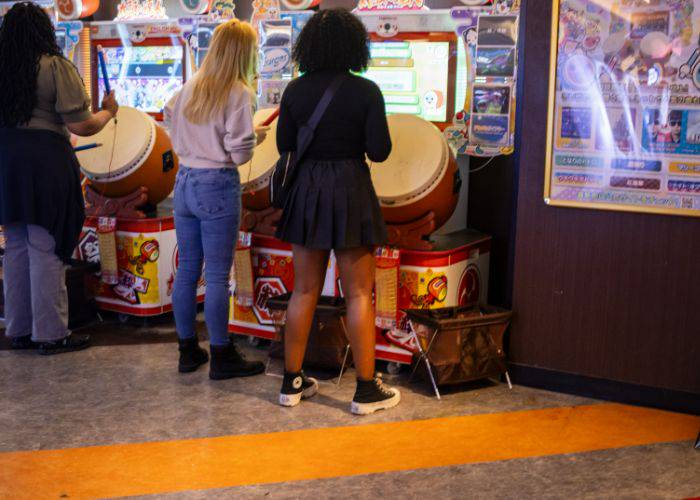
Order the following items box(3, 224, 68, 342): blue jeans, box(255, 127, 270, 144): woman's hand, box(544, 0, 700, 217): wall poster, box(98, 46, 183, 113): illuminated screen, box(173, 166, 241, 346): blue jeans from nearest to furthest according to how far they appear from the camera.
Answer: box(544, 0, 700, 217): wall poster < box(173, 166, 241, 346): blue jeans < box(255, 127, 270, 144): woman's hand < box(3, 224, 68, 342): blue jeans < box(98, 46, 183, 113): illuminated screen

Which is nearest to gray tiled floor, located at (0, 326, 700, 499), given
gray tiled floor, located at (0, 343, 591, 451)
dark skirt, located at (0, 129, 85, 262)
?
gray tiled floor, located at (0, 343, 591, 451)

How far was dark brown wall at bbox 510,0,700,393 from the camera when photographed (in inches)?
141

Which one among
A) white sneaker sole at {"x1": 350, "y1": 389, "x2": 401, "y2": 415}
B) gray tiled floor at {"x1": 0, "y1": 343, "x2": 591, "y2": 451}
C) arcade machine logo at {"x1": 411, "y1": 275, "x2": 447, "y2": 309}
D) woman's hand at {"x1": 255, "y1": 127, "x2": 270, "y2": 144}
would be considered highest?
woman's hand at {"x1": 255, "y1": 127, "x2": 270, "y2": 144}

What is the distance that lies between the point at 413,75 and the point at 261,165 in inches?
35.1

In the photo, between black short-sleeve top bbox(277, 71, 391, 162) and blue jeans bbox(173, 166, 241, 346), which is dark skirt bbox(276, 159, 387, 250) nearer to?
black short-sleeve top bbox(277, 71, 391, 162)

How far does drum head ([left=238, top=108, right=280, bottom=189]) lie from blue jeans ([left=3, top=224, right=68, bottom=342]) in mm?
996

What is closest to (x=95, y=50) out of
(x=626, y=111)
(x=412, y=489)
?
(x=626, y=111)

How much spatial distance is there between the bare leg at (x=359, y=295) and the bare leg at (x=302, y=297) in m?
0.10

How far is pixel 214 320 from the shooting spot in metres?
4.01

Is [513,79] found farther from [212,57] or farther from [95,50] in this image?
[95,50]

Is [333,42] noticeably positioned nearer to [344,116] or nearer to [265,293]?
[344,116]

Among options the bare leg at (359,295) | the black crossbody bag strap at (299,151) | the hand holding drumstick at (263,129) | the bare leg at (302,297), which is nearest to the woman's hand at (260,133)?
the hand holding drumstick at (263,129)

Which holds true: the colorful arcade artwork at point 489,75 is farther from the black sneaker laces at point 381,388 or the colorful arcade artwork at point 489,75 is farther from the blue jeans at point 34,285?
the blue jeans at point 34,285

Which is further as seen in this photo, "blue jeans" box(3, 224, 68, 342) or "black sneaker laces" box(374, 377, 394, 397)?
"blue jeans" box(3, 224, 68, 342)
